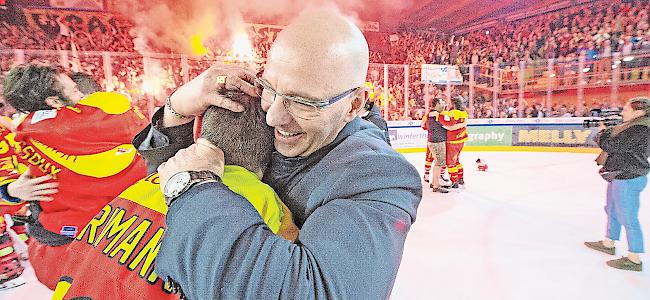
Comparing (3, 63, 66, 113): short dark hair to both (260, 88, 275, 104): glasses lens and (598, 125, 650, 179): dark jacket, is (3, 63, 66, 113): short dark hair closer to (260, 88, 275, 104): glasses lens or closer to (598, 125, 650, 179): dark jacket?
(260, 88, 275, 104): glasses lens

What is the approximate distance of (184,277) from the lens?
Result: 0.59 m

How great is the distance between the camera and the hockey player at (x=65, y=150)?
4.70 feet

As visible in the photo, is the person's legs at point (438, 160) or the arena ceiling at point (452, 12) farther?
the arena ceiling at point (452, 12)

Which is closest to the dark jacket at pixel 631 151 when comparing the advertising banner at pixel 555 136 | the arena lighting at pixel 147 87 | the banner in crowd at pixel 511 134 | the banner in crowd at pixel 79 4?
the banner in crowd at pixel 511 134

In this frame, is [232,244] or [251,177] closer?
[232,244]

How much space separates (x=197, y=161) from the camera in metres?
0.66

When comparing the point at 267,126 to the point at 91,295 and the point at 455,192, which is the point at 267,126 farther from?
the point at 455,192

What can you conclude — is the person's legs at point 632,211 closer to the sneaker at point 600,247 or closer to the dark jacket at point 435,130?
the sneaker at point 600,247

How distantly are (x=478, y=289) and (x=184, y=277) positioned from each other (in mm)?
2598

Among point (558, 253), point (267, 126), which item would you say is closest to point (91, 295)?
point (267, 126)

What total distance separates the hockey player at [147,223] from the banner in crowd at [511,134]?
327 inches

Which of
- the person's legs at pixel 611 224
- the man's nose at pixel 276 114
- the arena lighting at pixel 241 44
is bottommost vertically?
the person's legs at pixel 611 224

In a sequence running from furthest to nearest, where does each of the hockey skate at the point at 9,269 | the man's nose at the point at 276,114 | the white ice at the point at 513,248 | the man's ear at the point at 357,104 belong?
the hockey skate at the point at 9,269 → the white ice at the point at 513,248 → the man's ear at the point at 357,104 → the man's nose at the point at 276,114

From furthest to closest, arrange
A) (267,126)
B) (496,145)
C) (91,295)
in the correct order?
(496,145)
(267,126)
(91,295)
